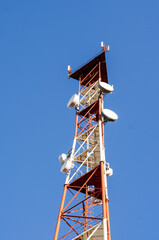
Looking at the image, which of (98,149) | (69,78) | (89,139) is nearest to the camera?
(98,149)

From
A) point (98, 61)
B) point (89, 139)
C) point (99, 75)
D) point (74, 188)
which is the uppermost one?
point (98, 61)

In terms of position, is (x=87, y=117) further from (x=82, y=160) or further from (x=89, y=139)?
(x=82, y=160)

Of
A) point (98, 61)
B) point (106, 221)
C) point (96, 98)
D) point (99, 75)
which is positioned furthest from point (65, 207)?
point (98, 61)

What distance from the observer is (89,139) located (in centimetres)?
2748

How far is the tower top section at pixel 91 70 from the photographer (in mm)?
34531

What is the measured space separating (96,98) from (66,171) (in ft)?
31.7

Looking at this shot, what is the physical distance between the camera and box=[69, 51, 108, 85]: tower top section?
34.5 metres

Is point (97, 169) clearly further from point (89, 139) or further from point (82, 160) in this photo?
point (89, 139)

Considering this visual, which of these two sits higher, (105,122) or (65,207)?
(105,122)

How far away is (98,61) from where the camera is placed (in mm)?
34750

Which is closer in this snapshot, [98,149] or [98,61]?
[98,149]

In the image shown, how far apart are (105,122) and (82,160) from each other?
162 inches

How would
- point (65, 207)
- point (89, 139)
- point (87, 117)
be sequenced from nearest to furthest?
point (65, 207), point (89, 139), point (87, 117)

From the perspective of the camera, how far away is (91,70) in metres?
34.6
